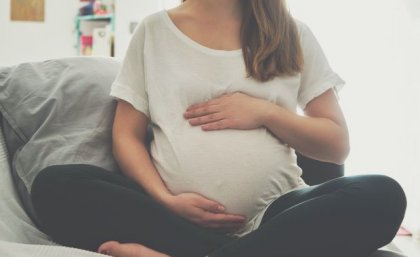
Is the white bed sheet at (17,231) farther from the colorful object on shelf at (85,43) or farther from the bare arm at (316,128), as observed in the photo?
the colorful object on shelf at (85,43)

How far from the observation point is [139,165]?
34.3 inches

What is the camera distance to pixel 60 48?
3029 millimetres

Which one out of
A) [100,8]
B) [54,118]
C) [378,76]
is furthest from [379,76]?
[100,8]

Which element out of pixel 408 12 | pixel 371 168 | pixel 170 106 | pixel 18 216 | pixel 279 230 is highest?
pixel 408 12

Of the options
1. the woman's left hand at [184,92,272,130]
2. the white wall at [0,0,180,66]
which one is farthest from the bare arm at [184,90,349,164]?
the white wall at [0,0,180,66]

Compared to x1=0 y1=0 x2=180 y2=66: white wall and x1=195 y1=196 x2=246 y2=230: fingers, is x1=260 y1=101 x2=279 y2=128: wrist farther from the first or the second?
x1=0 y1=0 x2=180 y2=66: white wall

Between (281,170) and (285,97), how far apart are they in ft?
0.54

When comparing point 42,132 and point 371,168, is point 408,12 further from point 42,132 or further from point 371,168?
point 42,132

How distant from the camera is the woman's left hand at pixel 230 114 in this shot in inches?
34.1

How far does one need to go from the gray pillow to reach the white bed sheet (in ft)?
0.06

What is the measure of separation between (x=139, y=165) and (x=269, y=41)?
388 mm

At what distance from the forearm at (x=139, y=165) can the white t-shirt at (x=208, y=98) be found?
0.08ft

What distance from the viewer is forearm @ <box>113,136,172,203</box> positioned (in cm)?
83

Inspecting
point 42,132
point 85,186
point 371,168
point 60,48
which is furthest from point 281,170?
point 60,48
